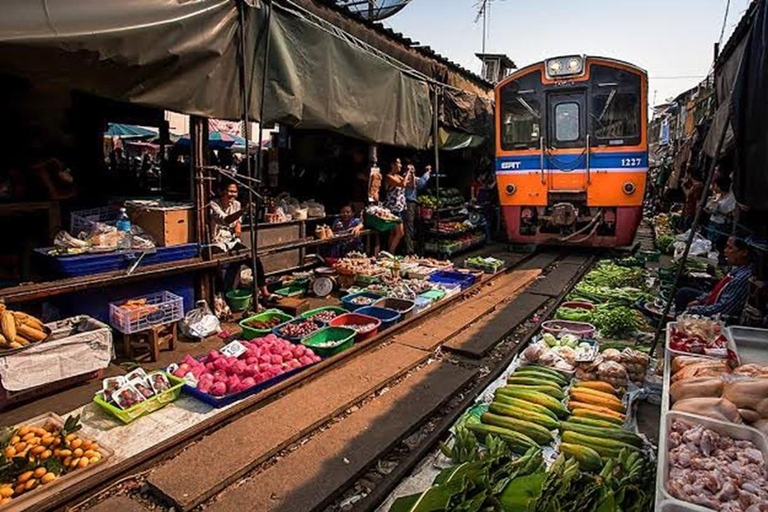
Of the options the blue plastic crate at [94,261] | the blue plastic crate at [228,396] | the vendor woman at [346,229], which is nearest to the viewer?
the blue plastic crate at [228,396]

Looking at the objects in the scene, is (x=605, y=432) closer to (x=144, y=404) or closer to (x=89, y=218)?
(x=144, y=404)

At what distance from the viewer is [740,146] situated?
3.67 m

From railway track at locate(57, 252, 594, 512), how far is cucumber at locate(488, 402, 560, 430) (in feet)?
1.32

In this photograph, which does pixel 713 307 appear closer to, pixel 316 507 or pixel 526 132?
pixel 316 507

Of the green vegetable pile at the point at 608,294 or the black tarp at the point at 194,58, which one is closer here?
the black tarp at the point at 194,58

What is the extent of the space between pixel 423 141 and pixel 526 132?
7.35ft

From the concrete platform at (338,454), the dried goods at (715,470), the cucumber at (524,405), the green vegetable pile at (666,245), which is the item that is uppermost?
the green vegetable pile at (666,245)

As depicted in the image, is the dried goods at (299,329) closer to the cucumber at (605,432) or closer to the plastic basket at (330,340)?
the plastic basket at (330,340)

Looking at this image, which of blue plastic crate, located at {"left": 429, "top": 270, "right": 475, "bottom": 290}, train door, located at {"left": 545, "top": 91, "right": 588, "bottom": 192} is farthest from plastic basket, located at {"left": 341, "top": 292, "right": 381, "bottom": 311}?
train door, located at {"left": 545, "top": 91, "right": 588, "bottom": 192}

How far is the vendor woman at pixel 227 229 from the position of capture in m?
6.18

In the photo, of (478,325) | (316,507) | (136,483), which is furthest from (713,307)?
(136,483)

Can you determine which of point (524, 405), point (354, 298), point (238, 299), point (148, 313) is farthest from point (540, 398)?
point (238, 299)

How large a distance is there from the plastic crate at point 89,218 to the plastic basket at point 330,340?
2.75m

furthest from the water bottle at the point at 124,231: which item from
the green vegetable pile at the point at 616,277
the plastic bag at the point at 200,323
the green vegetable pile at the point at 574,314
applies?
the green vegetable pile at the point at 616,277
